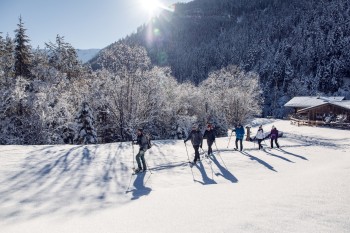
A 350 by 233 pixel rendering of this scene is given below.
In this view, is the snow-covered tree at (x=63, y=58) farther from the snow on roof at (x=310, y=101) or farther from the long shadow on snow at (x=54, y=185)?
the snow on roof at (x=310, y=101)

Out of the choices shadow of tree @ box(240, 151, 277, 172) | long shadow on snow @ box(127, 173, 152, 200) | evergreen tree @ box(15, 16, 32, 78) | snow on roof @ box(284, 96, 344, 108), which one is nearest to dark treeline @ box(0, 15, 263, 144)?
evergreen tree @ box(15, 16, 32, 78)

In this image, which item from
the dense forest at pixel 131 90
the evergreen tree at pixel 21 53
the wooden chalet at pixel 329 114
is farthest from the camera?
the wooden chalet at pixel 329 114

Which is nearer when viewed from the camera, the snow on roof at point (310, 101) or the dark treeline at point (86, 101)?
the dark treeline at point (86, 101)

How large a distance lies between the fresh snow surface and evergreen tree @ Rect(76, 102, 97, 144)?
485 inches

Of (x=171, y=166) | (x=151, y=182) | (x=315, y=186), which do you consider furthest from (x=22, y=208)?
(x=315, y=186)

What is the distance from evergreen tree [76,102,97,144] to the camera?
27609 mm

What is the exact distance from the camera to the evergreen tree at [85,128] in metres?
27.6

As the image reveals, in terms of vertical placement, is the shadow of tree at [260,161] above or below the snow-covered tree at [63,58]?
below

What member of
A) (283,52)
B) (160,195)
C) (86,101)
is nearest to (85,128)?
(86,101)

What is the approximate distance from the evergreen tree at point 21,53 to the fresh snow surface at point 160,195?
2414cm

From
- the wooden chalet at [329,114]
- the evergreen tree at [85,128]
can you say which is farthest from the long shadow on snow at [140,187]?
the wooden chalet at [329,114]

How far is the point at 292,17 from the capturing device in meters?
144

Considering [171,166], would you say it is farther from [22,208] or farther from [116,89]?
[116,89]

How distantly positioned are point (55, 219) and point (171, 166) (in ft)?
23.3
